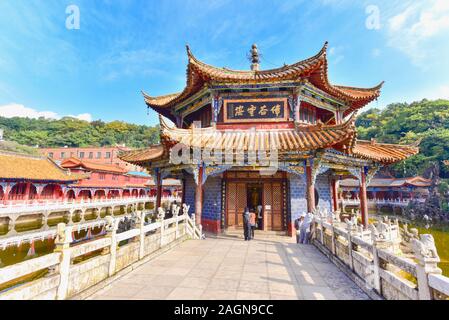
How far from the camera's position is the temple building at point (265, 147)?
10.4 metres

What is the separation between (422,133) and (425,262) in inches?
2450

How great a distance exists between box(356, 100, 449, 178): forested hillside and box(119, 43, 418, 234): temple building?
4249 cm

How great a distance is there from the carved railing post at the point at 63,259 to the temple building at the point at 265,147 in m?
5.75

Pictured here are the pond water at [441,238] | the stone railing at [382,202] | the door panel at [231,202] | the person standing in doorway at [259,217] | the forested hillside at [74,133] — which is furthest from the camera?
the forested hillside at [74,133]

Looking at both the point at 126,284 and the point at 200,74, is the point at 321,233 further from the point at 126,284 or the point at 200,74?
the point at 200,74

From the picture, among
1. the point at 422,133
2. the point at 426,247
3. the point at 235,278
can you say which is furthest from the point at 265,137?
the point at 422,133

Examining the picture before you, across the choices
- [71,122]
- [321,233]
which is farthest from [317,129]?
[71,122]

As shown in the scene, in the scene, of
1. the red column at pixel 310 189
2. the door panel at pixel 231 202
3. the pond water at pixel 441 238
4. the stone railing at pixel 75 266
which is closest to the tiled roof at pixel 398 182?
the pond water at pixel 441 238

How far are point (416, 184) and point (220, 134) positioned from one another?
148 ft

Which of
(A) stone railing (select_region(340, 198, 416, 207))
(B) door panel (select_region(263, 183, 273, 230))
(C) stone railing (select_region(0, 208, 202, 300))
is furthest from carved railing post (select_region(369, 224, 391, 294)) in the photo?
(A) stone railing (select_region(340, 198, 416, 207))

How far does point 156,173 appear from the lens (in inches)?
566

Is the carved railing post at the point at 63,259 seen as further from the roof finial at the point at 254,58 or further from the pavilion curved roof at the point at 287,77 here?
the roof finial at the point at 254,58

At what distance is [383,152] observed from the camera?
13.1 m

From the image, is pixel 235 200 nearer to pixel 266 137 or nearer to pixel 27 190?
pixel 266 137
